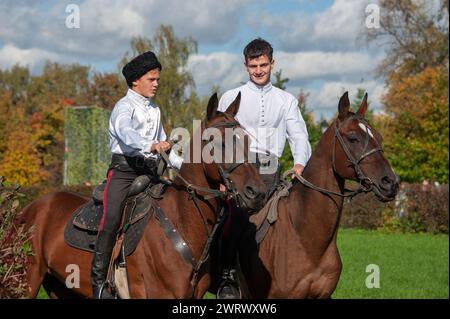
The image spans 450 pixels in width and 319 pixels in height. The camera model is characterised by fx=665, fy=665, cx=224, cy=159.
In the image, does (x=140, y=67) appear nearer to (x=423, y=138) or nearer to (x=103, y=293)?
(x=103, y=293)

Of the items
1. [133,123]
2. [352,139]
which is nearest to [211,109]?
[133,123]

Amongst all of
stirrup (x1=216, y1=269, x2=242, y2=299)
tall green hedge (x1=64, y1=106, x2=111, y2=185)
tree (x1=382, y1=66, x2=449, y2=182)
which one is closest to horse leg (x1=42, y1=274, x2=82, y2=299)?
stirrup (x1=216, y1=269, x2=242, y2=299)

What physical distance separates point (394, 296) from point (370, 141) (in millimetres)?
7358

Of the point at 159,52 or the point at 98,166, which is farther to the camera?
the point at 159,52

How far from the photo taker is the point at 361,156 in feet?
21.6

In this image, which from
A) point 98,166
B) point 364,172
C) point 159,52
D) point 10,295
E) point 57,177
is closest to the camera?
point 10,295

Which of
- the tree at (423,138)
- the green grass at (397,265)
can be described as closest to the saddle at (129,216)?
the green grass at (397,265)

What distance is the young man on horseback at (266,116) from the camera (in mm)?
7477

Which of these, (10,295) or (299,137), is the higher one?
(299,137)

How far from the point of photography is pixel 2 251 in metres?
5.68

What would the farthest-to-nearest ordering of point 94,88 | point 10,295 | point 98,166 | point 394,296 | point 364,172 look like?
point 94,88, point 98,166, point 394,296, point 364,172, point 10,295

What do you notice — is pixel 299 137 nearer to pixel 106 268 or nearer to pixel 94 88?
pixel 106 268

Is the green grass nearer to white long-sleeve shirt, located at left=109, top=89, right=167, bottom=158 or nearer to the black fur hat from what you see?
white long-sleeve shirt, located at left=109, top=89, right=167, bottom=158
